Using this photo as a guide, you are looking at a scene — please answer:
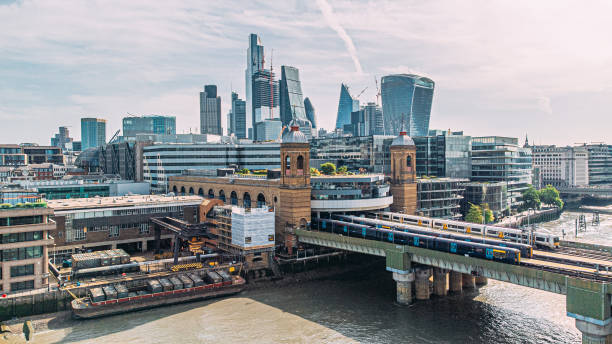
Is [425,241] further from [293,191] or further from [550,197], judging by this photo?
[550,197]

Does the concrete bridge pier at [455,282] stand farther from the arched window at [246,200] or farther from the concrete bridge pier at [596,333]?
the arched window at [246,200]

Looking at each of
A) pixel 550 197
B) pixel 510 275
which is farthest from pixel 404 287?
pixel 550 197

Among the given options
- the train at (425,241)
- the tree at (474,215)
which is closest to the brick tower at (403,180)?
the tree at (474,215)

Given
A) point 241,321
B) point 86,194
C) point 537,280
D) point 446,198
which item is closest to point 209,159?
point 86,194

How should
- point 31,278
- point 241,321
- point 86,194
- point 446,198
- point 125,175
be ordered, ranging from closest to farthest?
point 241,321, point 31,278, point 446,198, point 86,194, point 125,175

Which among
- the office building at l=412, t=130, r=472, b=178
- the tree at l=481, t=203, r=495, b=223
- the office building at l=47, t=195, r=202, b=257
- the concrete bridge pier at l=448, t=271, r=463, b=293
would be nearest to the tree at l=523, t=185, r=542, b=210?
the office building at l=412, t=130, r=472, b=178

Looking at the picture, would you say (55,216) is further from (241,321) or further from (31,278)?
(241,321)

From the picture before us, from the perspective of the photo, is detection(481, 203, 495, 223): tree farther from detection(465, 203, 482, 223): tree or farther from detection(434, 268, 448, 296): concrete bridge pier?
detection(434, 268, 448, 296): concrete bridge pier
